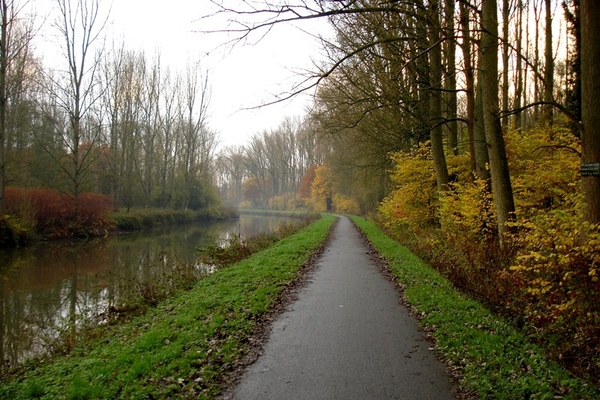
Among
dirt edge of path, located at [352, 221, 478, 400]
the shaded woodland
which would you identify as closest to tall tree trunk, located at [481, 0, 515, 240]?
the shaded woodland

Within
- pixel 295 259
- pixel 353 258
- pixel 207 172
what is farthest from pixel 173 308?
pixel 207 172

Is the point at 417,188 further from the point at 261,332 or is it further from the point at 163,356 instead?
the point at 163,356

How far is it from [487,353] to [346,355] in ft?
5.43

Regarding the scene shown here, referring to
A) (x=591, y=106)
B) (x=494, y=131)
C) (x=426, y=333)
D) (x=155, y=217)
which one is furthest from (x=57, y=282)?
(x=155, y=217)

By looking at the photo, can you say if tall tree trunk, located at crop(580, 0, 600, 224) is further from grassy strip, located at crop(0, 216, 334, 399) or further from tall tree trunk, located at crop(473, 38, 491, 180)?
tall tree trunk, located at crop(473, 38, 491, 180)

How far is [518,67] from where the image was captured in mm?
17641

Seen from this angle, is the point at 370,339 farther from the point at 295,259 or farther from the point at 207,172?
the point at 207,172

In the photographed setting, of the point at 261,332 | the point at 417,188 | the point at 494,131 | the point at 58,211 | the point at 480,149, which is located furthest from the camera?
the point at 58,211

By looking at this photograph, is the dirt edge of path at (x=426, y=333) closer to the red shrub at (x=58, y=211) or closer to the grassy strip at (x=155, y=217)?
the red shrub at (x=58, y=211)

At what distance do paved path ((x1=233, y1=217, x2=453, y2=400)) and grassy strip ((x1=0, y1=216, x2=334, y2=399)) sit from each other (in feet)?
1.57

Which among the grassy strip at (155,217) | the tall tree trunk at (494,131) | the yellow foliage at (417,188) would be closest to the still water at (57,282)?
the grassy strip at (155,217)

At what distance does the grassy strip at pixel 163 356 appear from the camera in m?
4.20

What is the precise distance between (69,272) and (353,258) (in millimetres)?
10041

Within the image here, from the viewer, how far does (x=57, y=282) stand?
12328 mm
